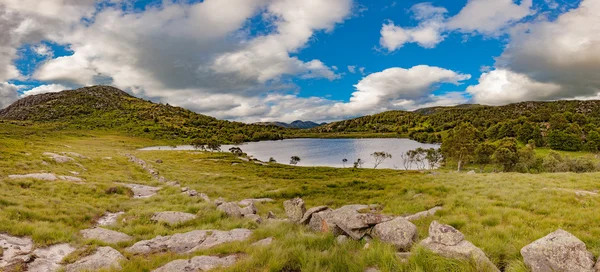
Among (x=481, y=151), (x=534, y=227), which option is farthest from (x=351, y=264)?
(x=481, y=151)

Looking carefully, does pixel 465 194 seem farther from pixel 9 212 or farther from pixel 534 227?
pixel 9 212

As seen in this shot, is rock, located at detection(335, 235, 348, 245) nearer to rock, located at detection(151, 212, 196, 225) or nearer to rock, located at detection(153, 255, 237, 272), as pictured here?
rock, located at detection(153, 255, 237, 272)

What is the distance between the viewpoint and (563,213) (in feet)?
45.2

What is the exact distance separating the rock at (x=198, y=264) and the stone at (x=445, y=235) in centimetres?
681

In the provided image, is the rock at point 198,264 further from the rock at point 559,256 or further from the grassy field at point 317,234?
the rock at point 559,256

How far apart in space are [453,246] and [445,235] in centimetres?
41

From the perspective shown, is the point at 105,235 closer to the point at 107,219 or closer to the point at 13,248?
the point at 13,248

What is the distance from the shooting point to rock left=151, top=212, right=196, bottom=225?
16.6 m

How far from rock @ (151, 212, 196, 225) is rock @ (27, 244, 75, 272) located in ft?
17.5

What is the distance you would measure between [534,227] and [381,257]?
844cm

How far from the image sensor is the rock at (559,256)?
658cm

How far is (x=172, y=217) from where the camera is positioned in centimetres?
1733

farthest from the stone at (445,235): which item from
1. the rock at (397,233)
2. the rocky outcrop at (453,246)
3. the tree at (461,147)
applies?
the tree at (461,147)

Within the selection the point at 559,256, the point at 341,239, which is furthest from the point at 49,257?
the point at 559,256
